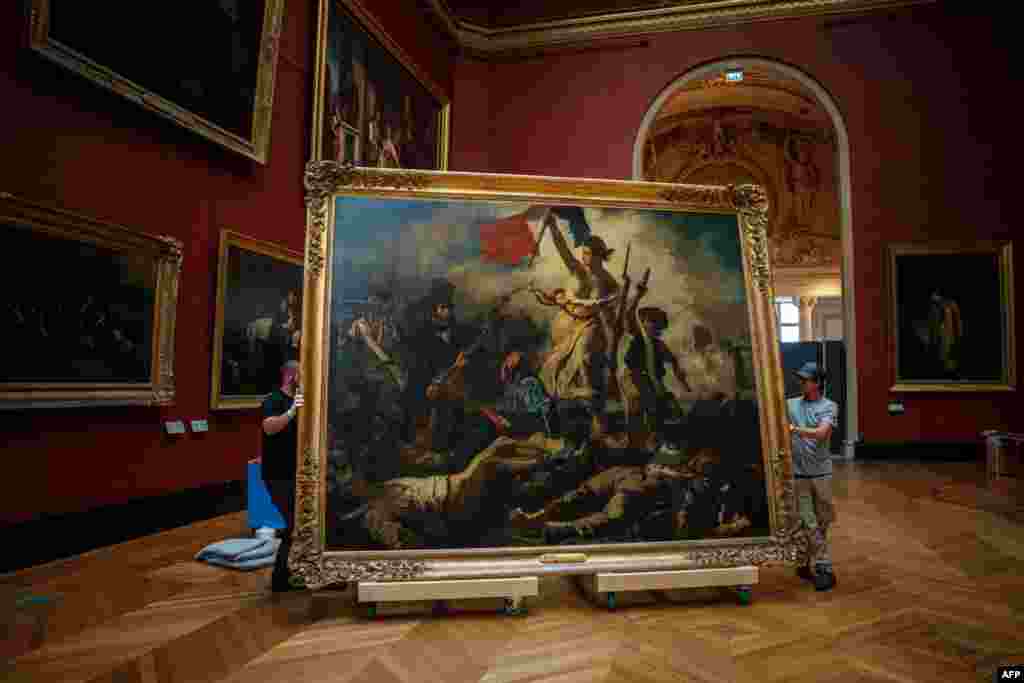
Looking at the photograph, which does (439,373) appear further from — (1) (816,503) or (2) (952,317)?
(2) (952,317)

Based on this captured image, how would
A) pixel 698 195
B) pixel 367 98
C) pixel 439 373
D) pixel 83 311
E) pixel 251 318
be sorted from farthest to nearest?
1. pixel 367 98
2. pixel 251 318
3. pixel 83 311
4. pixel 698 195
5. pixel 439 373

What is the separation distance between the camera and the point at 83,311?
503 centimetres

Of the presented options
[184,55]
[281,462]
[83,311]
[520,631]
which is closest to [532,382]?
[520,631]

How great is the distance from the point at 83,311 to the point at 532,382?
3895 millimetres

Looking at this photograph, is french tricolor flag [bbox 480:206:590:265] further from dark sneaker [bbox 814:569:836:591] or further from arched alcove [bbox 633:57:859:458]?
arched alcove [bbox 633:57:859:458]

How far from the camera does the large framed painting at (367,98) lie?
8.16 meters

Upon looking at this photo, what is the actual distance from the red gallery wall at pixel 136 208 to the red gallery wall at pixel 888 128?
5669 millimetres

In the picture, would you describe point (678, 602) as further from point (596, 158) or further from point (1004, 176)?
point (1004, 176)

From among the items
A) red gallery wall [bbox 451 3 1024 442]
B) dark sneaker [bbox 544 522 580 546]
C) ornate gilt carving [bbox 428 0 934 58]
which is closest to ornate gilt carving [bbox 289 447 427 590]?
dark sneaker [bbox 544 522 580 546]

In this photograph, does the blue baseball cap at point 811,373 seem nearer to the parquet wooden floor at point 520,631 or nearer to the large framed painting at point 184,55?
the parquet wooden floor at point 520,631

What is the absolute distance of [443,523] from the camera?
3707 millimetres

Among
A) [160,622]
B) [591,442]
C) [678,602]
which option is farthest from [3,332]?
[678,602]

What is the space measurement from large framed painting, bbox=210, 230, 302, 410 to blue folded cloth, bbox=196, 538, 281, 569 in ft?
6.44

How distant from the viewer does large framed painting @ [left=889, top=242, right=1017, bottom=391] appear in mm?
10836
